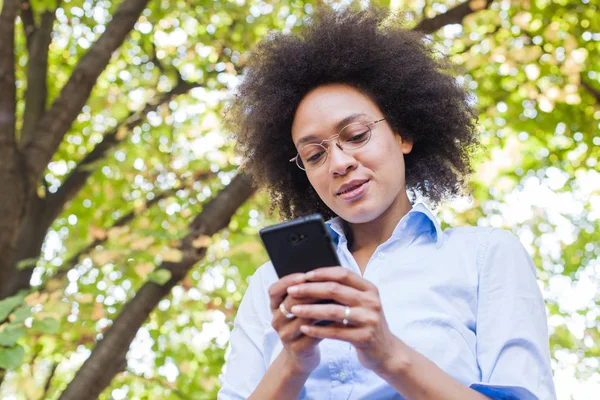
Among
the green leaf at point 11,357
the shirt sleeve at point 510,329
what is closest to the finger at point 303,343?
the shirt sleeve at point 510,329

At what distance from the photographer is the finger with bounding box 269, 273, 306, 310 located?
1.50 m

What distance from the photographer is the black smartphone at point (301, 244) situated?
1.50 metres

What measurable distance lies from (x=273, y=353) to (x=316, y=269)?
0.55 m

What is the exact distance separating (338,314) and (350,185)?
25.6 inches

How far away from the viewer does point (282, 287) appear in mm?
1528

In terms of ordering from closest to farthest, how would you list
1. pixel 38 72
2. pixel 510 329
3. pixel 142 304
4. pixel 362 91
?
pixel 510 329, pixel 362 91, pixel 142 304, pixel 38 72

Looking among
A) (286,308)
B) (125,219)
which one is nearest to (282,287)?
(286,308)

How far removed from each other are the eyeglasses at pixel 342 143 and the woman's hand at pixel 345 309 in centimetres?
68

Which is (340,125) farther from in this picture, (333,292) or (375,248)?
(333,292)

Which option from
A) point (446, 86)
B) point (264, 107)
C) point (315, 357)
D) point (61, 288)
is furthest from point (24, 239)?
point (315, 357)

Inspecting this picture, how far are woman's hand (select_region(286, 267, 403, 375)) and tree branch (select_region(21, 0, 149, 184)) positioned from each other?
12.3 ft

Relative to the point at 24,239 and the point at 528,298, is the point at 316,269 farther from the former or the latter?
the point at 24,239

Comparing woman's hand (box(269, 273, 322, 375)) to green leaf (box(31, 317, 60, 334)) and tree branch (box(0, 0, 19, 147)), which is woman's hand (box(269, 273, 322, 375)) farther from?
tree branch (box(0, 0, 19, 147))

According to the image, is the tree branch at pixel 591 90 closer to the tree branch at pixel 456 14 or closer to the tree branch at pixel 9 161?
the tree branch at pixel 456 14
